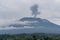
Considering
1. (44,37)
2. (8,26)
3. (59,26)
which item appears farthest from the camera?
(59,26)

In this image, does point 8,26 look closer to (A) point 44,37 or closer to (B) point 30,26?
(B) point 30,26

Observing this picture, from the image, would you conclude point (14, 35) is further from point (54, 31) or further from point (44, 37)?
point (54, 31)

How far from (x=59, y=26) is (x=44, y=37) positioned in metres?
3.67

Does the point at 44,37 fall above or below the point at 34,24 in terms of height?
below

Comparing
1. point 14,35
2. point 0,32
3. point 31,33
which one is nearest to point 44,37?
point 31,33

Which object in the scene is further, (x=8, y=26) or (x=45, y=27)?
(x=45, y=27)

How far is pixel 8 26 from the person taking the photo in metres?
21.9

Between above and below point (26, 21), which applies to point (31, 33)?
below

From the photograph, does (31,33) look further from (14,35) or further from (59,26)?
(59,26)

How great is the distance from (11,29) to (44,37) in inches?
130

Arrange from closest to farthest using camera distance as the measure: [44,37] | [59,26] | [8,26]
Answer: [44,37] → [8,26] → [59,26]

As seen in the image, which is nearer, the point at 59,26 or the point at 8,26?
the point at 8,26

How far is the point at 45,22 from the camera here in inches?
914

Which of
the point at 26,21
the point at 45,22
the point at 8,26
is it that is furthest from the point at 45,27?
the point at 8,26
